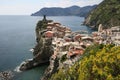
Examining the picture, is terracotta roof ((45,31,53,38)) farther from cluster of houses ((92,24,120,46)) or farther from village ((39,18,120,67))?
cluster of houses ((92,24,120,46))

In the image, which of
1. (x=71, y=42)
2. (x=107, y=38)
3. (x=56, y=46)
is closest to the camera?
(x=71, y=42)

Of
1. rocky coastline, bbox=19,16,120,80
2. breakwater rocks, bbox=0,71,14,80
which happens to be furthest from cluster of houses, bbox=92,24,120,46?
breakwater rocks, bbox=0,71,14,80

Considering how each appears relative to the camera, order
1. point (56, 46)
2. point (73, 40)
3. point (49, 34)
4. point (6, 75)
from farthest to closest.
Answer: point (49, 34) < point (73, 40) < point (56, 46) < point (6, 75)

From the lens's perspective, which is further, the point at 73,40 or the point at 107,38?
the point at 73,40

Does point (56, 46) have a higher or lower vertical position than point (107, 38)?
lower

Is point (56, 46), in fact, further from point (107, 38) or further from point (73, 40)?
point (107, 38)

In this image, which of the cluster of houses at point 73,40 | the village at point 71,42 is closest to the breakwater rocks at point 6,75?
the village at point 71,42

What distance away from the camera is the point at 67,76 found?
136 ft

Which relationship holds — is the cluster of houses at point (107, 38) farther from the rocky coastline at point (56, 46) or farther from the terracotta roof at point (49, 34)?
the terracotta roof at point (49, 34)

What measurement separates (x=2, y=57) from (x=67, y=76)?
217ft

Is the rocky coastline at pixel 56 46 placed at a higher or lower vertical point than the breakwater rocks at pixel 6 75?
higher

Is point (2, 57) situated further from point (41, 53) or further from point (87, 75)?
point (87, 75)

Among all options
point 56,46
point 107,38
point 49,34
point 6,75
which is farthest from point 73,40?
point 6,75

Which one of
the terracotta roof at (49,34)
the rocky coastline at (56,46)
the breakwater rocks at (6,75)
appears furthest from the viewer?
the terracotta roof at (49,34)
